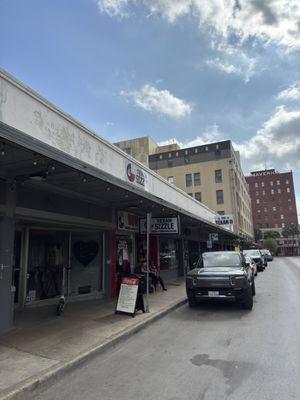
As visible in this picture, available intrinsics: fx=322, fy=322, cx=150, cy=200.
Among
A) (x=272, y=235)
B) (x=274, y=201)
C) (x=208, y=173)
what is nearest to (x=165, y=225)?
(x=208, y=173)

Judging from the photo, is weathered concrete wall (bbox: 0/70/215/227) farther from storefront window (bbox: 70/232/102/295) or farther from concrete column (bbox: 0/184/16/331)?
storefront window (bbox: 70/232/102/295)

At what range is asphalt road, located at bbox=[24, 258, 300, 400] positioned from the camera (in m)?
4.23

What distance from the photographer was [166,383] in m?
4.52

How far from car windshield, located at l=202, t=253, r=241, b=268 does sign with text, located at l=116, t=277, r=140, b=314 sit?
9.87 ft

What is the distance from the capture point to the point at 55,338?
6.48m

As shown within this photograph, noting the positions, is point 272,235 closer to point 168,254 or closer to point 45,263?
point 168,254

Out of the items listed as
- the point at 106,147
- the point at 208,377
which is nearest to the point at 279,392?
the point at 208,377

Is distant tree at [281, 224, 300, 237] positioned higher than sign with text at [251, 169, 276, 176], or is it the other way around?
sign with text at [251, 169, 276, 176]

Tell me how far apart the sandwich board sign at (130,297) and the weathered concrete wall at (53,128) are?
2.61m

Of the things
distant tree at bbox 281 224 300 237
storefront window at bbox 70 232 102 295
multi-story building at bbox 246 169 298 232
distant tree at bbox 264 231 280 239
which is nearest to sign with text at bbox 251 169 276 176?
multi-story building at bbox 246 169 298 232

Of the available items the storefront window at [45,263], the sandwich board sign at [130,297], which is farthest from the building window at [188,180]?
the sandwich board sign at [130,297]

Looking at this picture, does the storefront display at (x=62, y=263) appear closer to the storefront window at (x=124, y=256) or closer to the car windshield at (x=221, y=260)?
the storefront window at (x=124, y=256)

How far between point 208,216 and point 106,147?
68.4ft

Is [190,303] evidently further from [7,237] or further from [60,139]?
[60,139]
